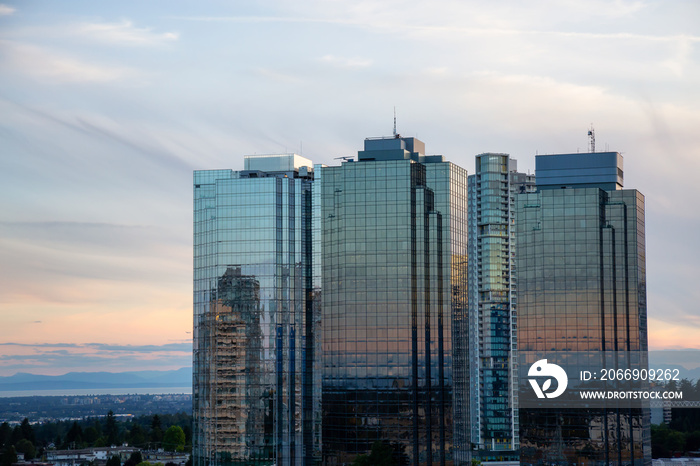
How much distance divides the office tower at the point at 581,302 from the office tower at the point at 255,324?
142 ft

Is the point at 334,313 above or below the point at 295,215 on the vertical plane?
below

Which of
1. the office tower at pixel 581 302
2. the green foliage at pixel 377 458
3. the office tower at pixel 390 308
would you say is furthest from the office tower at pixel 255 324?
the office tower at pixel 581 302

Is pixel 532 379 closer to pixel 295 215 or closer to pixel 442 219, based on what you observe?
pixel 442 219

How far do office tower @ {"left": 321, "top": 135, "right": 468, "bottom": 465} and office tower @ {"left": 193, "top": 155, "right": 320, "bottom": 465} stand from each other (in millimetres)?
4514

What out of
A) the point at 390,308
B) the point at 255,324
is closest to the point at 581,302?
the point at 390,308

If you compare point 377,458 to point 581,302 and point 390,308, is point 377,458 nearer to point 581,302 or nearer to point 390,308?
point 390,308

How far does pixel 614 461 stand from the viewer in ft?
596

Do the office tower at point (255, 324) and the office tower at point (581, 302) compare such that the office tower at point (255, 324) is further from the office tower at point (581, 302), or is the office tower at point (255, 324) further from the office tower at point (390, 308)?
the office tower at point (581, 302)

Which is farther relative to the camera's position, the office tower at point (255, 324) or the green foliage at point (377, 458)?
the office tower at point (255, 324)

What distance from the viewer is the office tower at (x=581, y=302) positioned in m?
183

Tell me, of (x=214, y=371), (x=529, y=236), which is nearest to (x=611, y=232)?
(x=529, y=236)

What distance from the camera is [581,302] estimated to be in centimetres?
18738

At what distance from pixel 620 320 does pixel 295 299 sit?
211 feet

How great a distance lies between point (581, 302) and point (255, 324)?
64.4 metres
